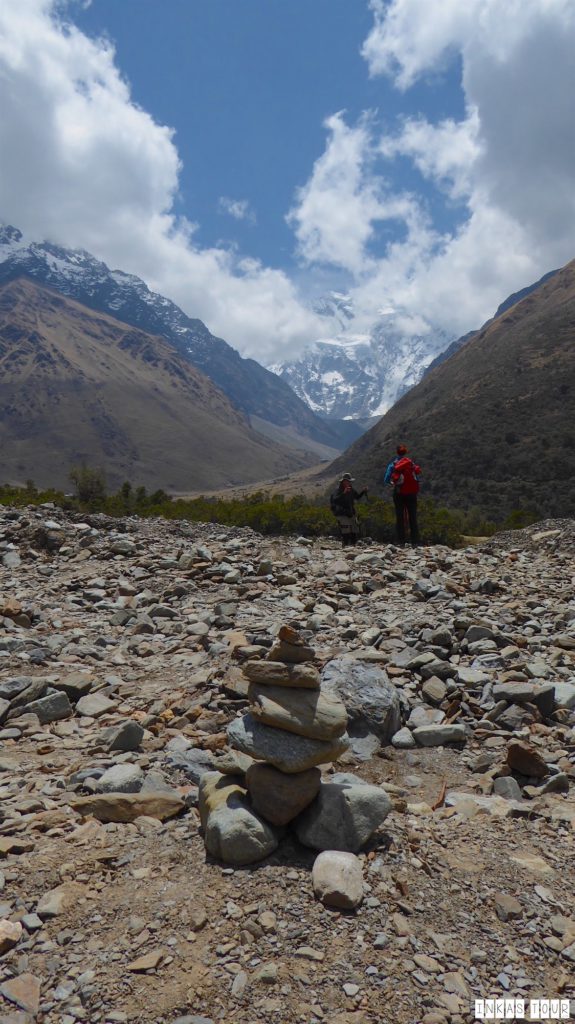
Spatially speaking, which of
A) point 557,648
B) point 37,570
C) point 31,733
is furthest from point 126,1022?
point 37,570

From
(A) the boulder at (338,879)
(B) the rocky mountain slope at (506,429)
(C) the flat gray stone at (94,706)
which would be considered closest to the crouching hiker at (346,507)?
(C) the flat gray stone at (94,706)

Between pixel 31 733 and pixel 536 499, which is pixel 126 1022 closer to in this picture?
pixel 31 733

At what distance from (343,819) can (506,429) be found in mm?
65030

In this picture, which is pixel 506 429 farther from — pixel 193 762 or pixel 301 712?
pixel 301 712

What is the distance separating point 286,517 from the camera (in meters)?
19.8

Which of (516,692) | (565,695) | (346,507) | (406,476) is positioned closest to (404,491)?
(406,476)

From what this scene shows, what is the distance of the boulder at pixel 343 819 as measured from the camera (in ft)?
12.4

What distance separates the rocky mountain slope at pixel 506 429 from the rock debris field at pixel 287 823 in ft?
126

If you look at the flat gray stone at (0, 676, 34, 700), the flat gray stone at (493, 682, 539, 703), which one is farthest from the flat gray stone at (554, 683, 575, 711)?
the flat gray stone at (0, 676, 34, 700)

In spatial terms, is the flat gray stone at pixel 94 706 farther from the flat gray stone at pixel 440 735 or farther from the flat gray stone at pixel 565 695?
the flat gray stone at pixel 565 695

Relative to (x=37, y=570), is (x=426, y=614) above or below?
above

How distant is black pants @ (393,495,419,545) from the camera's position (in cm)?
1542

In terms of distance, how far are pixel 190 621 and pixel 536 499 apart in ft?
140

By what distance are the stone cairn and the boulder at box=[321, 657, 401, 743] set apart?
66.1 inches
